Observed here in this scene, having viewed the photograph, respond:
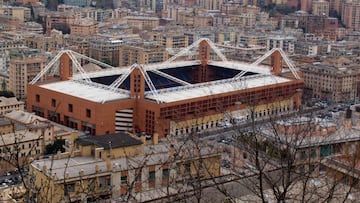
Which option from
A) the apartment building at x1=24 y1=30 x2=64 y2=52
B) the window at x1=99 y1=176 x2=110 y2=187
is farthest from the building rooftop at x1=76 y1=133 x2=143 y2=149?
the apartment building at x1=24 y1=30 x2=64 y2=52

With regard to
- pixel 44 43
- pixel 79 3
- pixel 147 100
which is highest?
pixel 79 3

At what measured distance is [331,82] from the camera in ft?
45.9

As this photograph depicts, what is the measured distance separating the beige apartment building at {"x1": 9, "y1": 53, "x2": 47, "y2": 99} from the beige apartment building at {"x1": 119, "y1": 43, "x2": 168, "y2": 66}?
3.31 meters

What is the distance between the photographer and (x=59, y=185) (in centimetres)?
491

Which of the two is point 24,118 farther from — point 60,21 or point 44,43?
point 60,21

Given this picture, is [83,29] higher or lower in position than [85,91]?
higher

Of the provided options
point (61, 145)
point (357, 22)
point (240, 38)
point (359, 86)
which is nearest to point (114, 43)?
point (240, 38)

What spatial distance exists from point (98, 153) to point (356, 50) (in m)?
14.1

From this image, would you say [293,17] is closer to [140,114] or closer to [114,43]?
[114,43]

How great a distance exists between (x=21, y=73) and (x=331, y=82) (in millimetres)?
6409

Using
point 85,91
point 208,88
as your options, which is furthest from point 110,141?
point 208,88

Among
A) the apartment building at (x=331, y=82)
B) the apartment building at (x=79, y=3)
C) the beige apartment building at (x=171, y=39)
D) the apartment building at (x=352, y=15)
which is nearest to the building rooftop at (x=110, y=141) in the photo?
the apartment building at (x=331, y=82)

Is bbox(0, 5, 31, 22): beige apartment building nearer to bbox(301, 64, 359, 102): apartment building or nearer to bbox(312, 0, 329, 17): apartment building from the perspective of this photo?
Answer: bbox(312, 0, 329, 17): apartment building

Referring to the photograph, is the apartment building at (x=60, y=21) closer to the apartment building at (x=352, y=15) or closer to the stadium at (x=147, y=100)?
the stadium at (x=147, y=100)
